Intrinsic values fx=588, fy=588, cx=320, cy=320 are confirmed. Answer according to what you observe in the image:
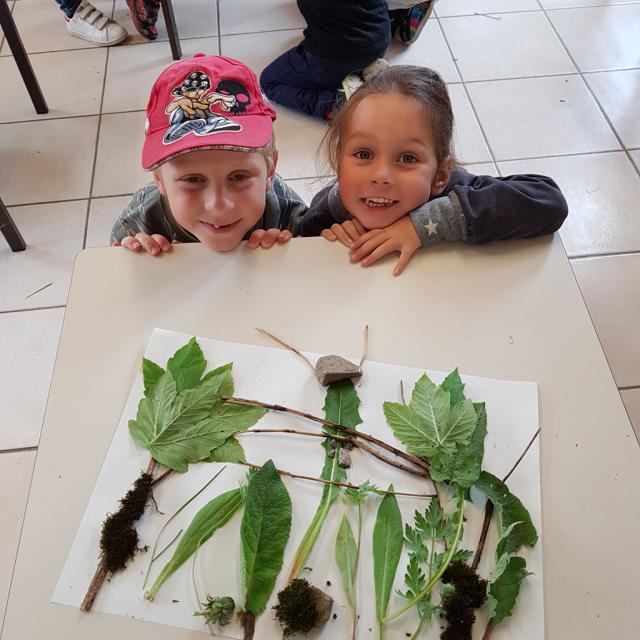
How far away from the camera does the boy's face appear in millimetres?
766

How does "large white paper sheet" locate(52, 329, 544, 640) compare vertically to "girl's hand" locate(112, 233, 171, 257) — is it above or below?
below

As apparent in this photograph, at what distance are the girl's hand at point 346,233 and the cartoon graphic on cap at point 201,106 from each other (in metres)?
0.18

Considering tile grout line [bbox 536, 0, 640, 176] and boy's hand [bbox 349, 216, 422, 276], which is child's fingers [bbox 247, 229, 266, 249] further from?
tile grout line [bbox 536, 0, 640, 176]

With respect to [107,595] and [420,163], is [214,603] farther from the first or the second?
[420,163]

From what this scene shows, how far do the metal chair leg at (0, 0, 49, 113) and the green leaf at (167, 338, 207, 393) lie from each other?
1550mm

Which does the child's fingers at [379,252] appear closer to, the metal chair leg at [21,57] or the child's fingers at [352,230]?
the child's fingers at [352,230]

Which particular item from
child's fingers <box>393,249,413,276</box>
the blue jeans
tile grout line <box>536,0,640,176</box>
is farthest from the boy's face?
the blue jeans

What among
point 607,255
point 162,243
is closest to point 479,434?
point 162,243

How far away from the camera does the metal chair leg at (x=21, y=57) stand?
171 centimetres

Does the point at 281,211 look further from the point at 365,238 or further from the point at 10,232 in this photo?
the point at 10,232

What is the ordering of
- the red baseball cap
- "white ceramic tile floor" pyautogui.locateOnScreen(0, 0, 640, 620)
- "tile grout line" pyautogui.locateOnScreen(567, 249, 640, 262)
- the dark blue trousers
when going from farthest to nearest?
the dark blue trousers → "tile grout line" pyautogui.locateOnScreen(567, 249, 640, 262) → "white ceramic tile floor" pyautogui.locateOnScreen(0, 0, 640, 620) → the red baseball cap

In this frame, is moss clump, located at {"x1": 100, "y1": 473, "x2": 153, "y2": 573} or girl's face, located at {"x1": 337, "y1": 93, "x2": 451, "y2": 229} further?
girl's face, located at {"x1": 337, "y1": 93, "x2": 451, "y2": 229}

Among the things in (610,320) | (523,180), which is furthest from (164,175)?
(610,320)

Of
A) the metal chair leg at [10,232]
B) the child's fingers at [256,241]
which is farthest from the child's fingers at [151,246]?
the metal chair leg at [10,232]
